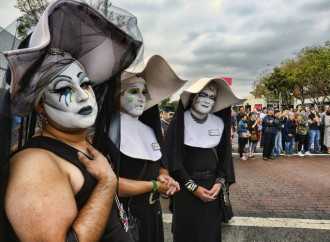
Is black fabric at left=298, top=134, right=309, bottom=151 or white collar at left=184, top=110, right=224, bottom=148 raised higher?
white collar at left=184, top=110, right=224, bottom=148

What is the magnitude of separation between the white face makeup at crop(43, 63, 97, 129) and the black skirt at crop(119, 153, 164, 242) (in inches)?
27.7

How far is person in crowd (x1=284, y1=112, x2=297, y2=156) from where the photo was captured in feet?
30.5

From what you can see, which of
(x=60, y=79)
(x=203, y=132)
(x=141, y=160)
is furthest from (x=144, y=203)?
(x=60, y=79)

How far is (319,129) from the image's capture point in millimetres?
10000

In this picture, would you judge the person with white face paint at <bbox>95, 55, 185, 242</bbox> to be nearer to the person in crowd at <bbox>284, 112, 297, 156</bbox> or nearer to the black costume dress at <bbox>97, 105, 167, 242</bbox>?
the black costume dress at <bbox>97, 105, 167, 242</bbox>

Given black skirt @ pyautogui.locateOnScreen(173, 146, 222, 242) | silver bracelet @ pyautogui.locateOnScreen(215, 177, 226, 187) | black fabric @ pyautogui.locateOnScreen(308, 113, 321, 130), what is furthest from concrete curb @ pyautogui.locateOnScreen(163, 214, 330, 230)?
black fabric @ pyautogui.locateOnScreen(308, 113, 321, 130)

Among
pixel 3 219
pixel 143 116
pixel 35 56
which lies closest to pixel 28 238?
pixel 3 219

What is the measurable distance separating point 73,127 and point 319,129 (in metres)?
11.3

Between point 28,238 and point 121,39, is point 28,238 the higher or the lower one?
the lower one

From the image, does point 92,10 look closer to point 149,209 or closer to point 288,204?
point 149,209

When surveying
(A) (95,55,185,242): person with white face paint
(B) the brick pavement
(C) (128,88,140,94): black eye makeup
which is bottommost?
(B) the brick pavement

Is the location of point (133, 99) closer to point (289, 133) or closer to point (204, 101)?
point (204, 101)

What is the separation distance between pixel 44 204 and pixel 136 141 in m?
1.05

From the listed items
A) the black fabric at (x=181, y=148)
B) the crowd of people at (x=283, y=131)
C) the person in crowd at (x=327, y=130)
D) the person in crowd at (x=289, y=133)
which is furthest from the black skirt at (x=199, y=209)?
the person in crowd at (x=327, y=130)
